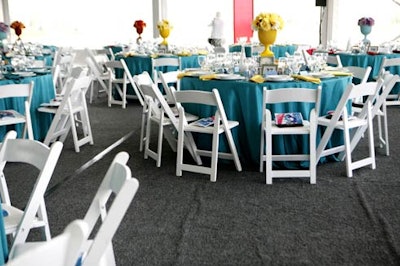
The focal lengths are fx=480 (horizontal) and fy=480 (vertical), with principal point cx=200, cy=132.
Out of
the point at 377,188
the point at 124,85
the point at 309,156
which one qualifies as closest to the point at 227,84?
the point at 309,156

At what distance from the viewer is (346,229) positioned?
3061 mm

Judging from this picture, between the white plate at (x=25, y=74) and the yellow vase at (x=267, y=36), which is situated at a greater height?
the yellow vase at (x=267, y=36)

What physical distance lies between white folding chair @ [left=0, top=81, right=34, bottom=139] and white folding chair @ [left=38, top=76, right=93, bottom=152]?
27 centimetres

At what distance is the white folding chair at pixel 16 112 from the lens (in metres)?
4.33

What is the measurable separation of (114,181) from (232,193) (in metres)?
2.06

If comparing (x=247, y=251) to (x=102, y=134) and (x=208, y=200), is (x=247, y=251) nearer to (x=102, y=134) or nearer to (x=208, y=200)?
(x=208, y=200)

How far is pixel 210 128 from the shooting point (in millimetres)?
4062

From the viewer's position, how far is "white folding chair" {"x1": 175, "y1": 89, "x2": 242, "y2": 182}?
3955mm

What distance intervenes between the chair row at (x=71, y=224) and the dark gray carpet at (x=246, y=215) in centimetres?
80

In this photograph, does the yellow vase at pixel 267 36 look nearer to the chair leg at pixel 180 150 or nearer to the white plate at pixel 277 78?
the white plate at pixel 277 78

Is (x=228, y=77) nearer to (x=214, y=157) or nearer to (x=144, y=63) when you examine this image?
(x=214, y=157)

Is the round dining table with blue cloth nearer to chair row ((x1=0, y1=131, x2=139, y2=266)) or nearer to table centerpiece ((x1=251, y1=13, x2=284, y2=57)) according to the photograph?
table centerpiece ((x1=251, y1=13, x2=284, y2=57))

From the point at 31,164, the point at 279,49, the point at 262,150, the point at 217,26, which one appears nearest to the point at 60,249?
the point at 31,164

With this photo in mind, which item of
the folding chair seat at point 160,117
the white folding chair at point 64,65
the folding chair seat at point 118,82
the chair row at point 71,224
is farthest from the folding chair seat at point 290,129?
the white folding chair at point 64,65
